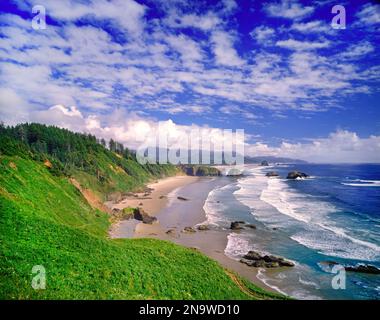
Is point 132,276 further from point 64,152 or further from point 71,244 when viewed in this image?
point 64,152

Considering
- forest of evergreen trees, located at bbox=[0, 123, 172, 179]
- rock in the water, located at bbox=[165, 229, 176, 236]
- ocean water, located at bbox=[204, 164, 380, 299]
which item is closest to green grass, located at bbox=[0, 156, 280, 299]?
ocean water, located at bbox=[204, 164, 380, 299]

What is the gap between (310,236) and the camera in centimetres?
3550

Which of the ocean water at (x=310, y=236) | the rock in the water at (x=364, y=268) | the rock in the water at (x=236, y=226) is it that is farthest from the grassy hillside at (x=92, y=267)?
the rock in the water at (x=236, y=226)

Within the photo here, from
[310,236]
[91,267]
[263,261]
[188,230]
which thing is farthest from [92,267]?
[310,236]

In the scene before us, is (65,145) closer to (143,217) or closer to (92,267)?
(143,217)

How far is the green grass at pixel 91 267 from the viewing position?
11.9 metres

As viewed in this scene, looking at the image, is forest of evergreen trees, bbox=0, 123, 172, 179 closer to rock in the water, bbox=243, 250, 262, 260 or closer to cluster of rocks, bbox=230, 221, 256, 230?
cluster of rocks, bbox=230, 221, 256, 230

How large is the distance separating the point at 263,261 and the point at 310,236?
1133cm

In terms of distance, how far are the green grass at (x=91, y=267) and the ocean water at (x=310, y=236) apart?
23.1 ft

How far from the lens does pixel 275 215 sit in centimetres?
4700

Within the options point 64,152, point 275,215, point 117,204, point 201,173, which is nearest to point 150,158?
point 201,173

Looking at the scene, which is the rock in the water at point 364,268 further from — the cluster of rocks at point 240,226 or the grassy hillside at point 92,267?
the cluster of rocks at point 240,226

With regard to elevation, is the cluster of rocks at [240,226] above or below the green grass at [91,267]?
below

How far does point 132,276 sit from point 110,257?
7.37ft
